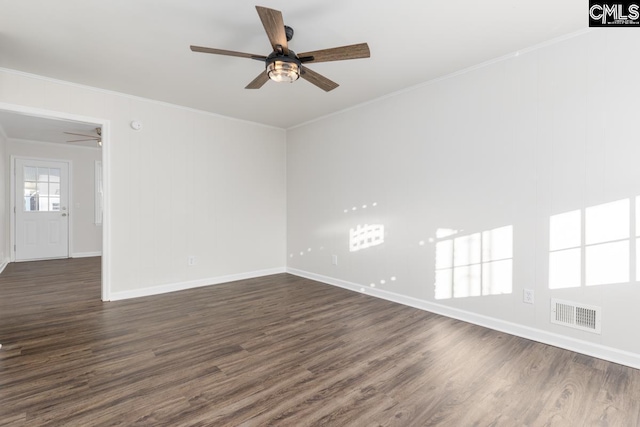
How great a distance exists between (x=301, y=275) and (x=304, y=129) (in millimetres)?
2422

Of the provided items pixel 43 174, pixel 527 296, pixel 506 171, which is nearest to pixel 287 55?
pixel 506 171

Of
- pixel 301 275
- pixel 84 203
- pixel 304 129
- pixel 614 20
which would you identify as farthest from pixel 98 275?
pixel 614 20

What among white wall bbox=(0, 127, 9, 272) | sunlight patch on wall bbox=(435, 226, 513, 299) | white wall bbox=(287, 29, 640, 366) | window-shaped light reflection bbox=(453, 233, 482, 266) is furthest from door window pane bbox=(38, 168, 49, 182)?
window-shaped light reflection bbox=(453, 233, 482, 266)

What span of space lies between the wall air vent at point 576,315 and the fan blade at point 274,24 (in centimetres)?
296

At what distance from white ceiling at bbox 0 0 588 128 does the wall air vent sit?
2189mm

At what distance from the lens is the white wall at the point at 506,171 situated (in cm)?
233

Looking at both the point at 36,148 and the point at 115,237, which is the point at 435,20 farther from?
the point at 36,148

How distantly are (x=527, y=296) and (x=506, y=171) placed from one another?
1.14m

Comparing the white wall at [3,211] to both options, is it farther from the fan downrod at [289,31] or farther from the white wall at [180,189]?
the fan downrod at [289,31]

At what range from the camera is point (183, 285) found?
4391 mm

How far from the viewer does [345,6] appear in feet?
7.23

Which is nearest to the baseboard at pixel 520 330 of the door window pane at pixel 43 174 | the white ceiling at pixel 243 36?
the white ceiling at pixel 243 36

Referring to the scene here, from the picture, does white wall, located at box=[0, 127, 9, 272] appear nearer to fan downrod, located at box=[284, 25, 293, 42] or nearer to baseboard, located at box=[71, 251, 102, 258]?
baseboard, located at box=[71, 251, 102, 258]

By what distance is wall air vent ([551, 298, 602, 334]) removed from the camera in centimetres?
241
